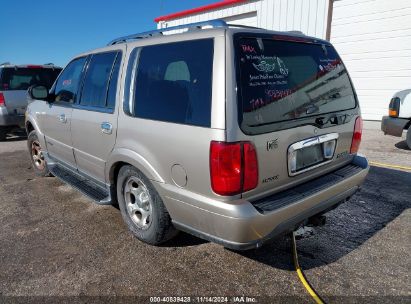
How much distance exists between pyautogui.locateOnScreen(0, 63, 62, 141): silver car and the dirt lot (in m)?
4.91

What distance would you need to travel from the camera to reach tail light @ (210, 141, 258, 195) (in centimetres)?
222

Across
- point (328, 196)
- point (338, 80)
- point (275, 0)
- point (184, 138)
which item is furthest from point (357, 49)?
point (184, 138)

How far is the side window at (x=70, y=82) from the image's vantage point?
4016 mm

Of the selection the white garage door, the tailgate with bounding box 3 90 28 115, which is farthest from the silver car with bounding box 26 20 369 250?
the white garage door

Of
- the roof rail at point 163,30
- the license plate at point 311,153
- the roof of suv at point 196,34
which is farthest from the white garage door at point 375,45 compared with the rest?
the roof rail at point 163,30

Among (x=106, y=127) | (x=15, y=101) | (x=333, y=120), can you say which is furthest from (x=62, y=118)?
(x=15, y=101)

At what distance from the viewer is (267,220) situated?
7.50ft

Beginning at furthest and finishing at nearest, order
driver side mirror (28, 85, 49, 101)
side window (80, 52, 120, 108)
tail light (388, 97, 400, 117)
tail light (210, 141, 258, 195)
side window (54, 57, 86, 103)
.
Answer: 1. tail light (388, 97, 400, 117)
2. driver side mirror (28, 85, 49, 101)
3. side window (54, 57, 86, 103)
4. side window (80, 52, 120, 108)
5. tail light (210, 141, 258, 195)

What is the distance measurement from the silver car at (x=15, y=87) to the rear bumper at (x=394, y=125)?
25.9ft

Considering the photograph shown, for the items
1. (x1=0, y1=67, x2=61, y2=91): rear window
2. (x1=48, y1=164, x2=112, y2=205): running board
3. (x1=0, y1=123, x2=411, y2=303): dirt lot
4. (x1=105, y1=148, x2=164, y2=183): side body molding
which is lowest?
(x1=0, y1=123, x2=411, y2=303): dirt lot

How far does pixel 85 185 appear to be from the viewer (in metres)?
3.92

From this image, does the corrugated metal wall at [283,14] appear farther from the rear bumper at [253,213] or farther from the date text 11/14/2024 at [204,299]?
the date text 11/14/2024 at [204,299]

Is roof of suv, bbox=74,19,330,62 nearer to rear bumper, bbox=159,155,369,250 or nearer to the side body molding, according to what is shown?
the side body molding

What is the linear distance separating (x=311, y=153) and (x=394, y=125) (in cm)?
500
